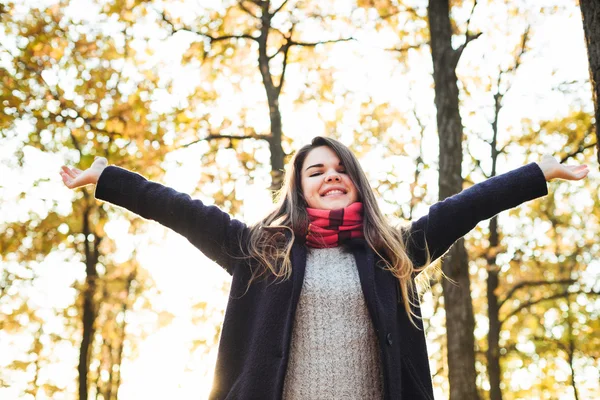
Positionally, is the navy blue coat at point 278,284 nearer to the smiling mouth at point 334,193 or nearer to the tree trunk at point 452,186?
the smiling mouth at point 334,193

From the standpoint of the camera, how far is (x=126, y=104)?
25.4 ft

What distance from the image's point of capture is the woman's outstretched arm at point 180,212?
9.55ft

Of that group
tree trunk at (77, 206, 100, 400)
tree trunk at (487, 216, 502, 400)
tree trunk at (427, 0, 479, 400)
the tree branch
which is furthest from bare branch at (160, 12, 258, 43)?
tree trunk at (487, 216, 502, 400)

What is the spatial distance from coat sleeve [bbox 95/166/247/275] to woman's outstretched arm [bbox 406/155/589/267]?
912 millimetres

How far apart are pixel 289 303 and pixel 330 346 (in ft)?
0.83

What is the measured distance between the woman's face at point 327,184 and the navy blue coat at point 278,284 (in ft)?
0.90

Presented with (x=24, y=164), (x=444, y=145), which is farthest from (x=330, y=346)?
(x=24, y=164)

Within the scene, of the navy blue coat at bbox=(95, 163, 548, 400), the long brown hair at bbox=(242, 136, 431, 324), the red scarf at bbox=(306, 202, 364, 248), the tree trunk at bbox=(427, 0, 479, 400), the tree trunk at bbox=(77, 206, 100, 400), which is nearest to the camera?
the navy blue coat at bbox=(95, 163, 548, 400)

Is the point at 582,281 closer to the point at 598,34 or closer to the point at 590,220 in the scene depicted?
the point at 590,220

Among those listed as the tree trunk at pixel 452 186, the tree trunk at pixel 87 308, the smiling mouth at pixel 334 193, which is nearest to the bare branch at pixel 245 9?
the tree trunk at pixel 452 186

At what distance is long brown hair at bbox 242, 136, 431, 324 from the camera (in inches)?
114

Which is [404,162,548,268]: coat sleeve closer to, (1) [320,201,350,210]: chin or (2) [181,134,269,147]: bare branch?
(1) [320,201,350,210]: chin

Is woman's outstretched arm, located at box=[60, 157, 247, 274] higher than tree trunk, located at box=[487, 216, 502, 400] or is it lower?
lower

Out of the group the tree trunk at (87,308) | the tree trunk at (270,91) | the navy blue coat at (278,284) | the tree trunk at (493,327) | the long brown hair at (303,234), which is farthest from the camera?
the tree trunk at (87,308)
